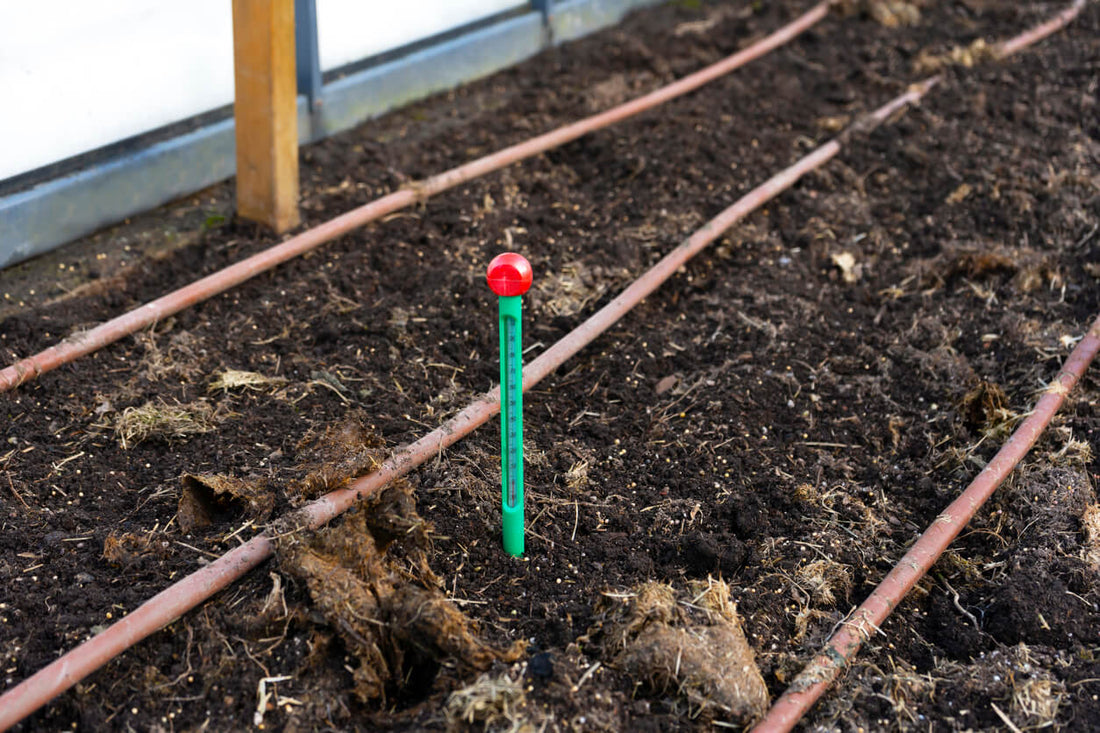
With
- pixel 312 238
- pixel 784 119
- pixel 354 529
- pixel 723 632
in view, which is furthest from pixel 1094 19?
pixel 354 529

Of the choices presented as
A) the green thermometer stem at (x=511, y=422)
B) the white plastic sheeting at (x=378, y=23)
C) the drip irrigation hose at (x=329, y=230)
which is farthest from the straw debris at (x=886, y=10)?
the green thermometer stem at (x=511, y=422)

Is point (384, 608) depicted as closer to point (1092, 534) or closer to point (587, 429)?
point (587, 429)

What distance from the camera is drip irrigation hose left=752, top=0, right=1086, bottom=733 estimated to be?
267 centimetres

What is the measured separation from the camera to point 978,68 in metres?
6.47

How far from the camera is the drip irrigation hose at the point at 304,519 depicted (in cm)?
246

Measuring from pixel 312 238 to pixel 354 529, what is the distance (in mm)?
1988

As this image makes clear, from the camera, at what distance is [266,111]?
427cm

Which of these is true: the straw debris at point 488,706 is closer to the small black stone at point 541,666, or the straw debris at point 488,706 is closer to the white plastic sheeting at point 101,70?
the small black stone at point 541,666

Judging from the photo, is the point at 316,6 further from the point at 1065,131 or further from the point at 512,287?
the point at 1065,131

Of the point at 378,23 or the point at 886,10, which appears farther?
the point at 886,10

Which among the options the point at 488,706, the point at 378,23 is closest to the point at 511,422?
the point at 488,706

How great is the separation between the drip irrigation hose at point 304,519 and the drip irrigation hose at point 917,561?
1.34 meters

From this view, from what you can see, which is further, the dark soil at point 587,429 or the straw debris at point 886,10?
the straw debris at point 886,10

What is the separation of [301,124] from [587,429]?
2635mm
